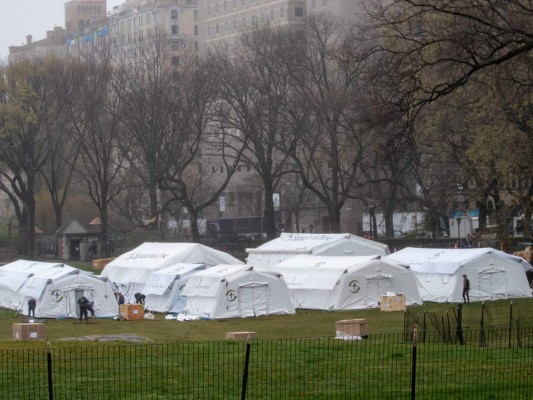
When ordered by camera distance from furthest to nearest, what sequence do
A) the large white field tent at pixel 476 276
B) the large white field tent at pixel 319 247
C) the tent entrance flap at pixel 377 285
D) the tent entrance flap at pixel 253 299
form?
the large white field tent at pixel 319 247, the large white field tent at pixel 476 276, the tent entrance flap at pixel 377 285, the tent entrance flap at pixel 253 299

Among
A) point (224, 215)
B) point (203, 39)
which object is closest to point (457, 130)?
point (224, 215)

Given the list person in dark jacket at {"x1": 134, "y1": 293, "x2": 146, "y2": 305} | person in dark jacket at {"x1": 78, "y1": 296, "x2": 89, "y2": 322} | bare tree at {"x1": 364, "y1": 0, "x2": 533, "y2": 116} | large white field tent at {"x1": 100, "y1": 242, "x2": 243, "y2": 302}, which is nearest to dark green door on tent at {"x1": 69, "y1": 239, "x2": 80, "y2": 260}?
large white field tent at {"x1": 100, "y1": 242, "x2": 243, "y2": 302}

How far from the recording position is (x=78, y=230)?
8156 cm

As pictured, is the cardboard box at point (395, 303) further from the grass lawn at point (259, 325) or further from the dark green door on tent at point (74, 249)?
the dark green door on tent at point (74, 249)

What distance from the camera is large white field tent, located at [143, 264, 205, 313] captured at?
49219 millimetres

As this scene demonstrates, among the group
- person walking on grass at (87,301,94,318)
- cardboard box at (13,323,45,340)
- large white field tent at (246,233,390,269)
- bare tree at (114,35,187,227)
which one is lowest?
person walking on grass at (87,301,94,318)

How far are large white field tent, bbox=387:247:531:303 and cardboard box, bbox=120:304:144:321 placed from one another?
12.9 meters

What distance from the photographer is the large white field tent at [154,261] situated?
177 feet

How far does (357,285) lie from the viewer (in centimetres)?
4778

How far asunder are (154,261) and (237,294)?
10.3m

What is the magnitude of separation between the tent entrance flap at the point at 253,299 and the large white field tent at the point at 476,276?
8.17 metres

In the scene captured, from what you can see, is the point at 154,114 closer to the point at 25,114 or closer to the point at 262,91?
the point at 262,91

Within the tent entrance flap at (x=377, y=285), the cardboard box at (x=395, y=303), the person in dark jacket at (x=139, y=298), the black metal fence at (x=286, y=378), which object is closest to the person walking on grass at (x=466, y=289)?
the cardboard box at (x=395, y=303)

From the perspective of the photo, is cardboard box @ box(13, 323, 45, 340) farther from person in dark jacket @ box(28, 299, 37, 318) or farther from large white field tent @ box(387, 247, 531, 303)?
large white field tent @ box(387, 247, 531, 303)
